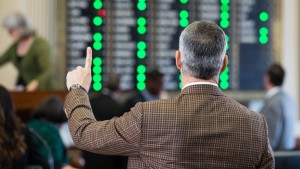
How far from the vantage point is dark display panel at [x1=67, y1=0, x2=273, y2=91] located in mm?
7094

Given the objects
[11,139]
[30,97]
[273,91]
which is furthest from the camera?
[30,97]

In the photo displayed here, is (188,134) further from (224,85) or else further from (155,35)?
(224,85)

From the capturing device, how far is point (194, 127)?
7.36ft

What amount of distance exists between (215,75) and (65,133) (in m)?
4.21

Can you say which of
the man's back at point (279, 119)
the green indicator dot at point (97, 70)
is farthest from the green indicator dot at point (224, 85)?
the man's back at point (279, 119)

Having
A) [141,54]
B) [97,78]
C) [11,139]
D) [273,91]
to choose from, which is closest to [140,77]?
[141,54]

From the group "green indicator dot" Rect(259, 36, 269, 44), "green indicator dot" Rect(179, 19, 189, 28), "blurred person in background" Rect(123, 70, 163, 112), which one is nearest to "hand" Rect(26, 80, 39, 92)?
"blurred person in background" Rect(123, 70, 163, 112)

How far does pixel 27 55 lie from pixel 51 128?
2.39 meters

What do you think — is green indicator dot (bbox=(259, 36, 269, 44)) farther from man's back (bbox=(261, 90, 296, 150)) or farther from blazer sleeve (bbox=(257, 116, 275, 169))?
blazer sleeve (bbox=(257, 116, 275, 169))

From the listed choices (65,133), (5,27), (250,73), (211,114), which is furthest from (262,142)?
(250,73)

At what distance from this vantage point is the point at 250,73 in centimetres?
750

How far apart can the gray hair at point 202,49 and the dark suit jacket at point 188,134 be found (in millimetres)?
64

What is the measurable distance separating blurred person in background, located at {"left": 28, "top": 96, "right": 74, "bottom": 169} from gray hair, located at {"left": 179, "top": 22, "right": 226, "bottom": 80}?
1877 mm

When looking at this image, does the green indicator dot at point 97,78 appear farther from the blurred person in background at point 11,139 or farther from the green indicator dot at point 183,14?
the blurred person in background at point 11,139
